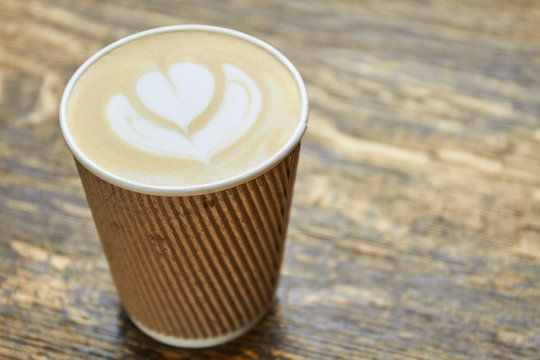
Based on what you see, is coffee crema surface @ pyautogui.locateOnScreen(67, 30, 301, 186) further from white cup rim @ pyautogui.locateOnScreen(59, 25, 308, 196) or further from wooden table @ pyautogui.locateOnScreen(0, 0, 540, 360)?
wooden table @ pyautogui.locateOnScreen(0, 0, 540, 360)

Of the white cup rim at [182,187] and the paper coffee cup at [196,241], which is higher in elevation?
the white cup rim at [182,187]

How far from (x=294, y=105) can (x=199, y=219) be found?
139 millimetres

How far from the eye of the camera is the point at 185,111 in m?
0.63

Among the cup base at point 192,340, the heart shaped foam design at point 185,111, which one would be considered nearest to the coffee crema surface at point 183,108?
the heart shaped foam design at point 185,111

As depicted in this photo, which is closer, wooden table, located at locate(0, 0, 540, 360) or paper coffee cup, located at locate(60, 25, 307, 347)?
paper coffee cup, located at locate(60, 25, 307, 347)

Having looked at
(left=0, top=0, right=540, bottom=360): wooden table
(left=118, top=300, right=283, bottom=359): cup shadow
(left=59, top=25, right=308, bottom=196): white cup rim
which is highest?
(left=59, top=25, right=308, bottom=196): white cup rim

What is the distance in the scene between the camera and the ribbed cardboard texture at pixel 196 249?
59 centimetres

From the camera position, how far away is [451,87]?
1.08 metres

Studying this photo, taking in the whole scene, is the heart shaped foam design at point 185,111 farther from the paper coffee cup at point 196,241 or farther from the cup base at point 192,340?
the cup base at point 192,340

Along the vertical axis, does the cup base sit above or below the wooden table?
below

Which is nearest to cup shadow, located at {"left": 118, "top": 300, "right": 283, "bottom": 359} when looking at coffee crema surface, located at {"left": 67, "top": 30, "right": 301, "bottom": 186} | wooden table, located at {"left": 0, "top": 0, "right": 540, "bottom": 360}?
wooden table, located at {"left": 0, "top": 0, "right": 540, "bottom": 360}

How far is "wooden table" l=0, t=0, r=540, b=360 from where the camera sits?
0.79 metres

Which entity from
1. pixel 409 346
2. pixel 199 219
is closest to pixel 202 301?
pixel 199 219

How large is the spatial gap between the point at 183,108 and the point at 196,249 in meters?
0.13
